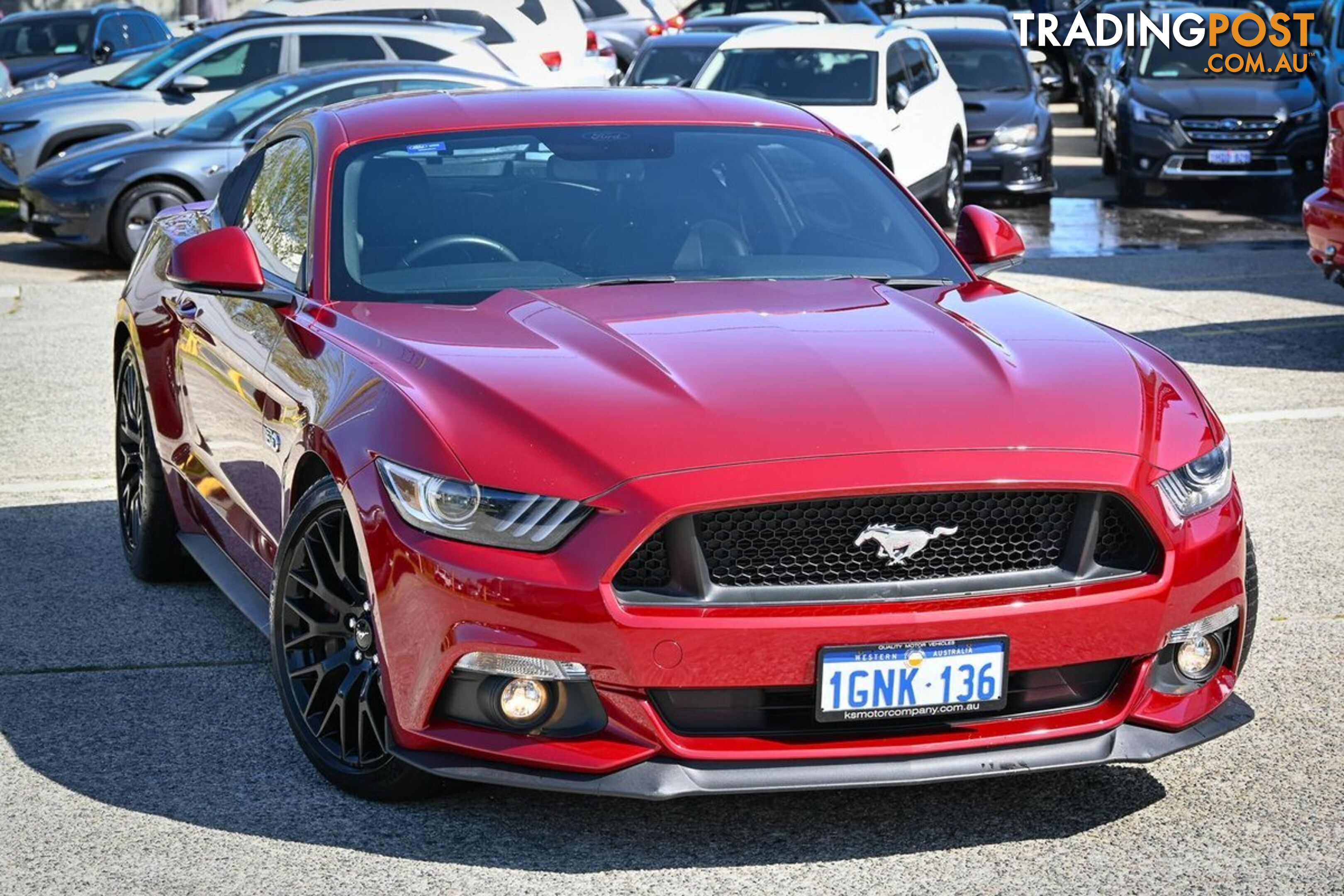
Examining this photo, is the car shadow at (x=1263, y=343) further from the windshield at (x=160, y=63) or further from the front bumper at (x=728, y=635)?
the windshield at (x=160, y=63)

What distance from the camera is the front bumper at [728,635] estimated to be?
3977 millimetres

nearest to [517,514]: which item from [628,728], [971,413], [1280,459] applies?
[628,728]

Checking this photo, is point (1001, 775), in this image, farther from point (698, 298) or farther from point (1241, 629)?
point (698, 298)

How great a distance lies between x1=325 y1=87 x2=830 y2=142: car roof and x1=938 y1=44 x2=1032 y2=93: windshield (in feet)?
46.9

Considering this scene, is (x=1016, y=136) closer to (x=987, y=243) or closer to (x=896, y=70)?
(x=896, y=70)

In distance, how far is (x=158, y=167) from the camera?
15148 millimetres

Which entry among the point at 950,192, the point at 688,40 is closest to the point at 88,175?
the point at 688,40

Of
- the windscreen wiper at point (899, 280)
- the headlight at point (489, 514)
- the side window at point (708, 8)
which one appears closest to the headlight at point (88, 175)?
the windscreen wiper at point (899, 280)

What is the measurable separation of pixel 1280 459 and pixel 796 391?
454cm

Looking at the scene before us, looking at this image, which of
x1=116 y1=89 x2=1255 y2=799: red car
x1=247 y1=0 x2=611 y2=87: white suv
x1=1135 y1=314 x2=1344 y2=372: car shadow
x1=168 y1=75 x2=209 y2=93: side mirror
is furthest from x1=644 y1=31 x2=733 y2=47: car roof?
x1=116 y1=89 x2=1255 y2=799: red car

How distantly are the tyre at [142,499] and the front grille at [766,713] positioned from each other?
9.60 feet

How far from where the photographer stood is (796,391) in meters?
4.36

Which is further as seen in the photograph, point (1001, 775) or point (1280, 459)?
point (1280, 459)

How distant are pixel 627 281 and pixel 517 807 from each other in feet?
5.01
